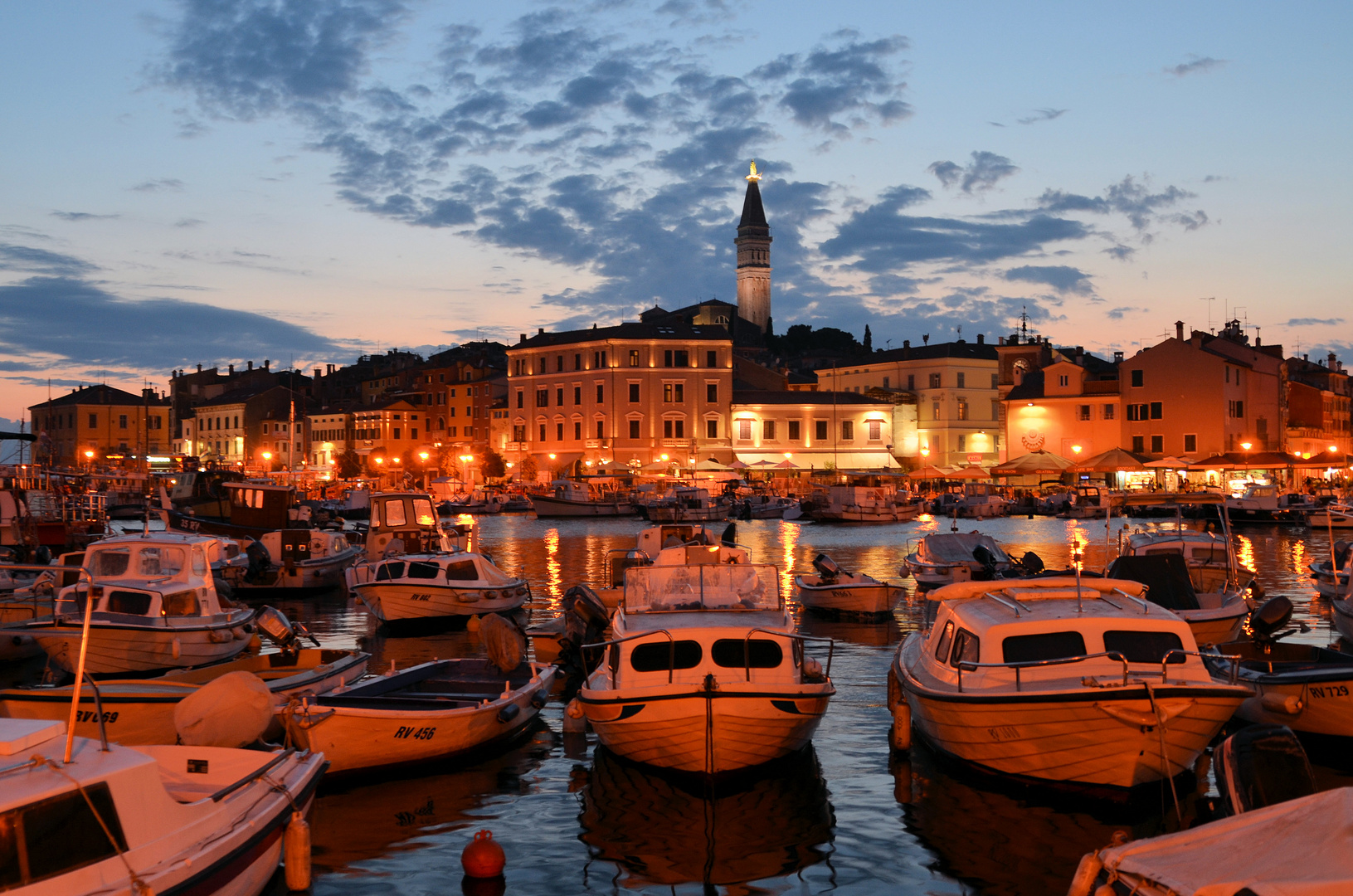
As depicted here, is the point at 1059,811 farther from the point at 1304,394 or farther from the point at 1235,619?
the point at 1304,394

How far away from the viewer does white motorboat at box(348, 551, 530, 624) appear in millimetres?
26375

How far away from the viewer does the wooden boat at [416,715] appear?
13.4 meters

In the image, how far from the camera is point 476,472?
107375mm

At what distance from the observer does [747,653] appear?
13.8 metres

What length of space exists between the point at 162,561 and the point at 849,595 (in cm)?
1478

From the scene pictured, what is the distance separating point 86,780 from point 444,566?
64.1 ft

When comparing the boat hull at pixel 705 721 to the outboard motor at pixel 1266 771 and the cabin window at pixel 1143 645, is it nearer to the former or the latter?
the cabin window at pixel 1143 645

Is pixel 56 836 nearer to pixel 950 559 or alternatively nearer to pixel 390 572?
pixel 390 572

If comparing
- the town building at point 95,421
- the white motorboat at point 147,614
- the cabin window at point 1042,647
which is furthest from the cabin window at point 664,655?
the town building at point 95,421

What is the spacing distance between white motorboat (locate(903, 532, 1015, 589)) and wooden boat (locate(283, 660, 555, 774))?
554 inches

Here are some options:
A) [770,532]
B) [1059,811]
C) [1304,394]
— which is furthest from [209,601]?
[1304,394]

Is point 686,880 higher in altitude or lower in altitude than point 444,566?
lower

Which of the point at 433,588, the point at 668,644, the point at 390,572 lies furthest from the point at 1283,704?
the point at 390,572

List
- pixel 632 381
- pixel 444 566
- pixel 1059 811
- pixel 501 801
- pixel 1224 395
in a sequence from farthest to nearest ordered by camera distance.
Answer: pixel 632 381
pixel 1224 395
pixel 444 566
pixel 501 801
pixel 1059 811
